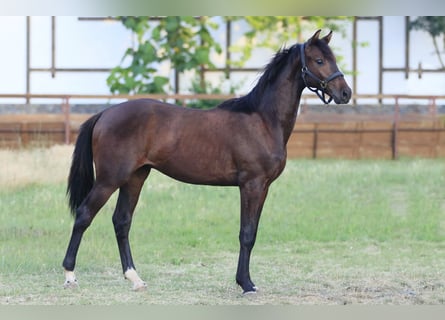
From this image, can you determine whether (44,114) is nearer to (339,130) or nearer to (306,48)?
(339,130)

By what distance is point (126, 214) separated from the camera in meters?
6.85

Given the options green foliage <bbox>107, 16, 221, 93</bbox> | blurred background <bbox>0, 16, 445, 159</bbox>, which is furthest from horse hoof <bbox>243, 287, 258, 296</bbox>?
green foliage <bbox>107, 16, 221, 93</bbox>

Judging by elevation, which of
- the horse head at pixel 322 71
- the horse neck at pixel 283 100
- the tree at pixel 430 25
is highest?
the tree at pixel 430 25

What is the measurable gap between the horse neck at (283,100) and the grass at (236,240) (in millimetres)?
1148

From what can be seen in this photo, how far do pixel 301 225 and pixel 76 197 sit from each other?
350 cm

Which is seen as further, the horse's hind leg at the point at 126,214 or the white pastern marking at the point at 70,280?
the horse's hind leg at the point at 126,214

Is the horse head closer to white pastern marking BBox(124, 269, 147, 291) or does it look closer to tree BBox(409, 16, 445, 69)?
white pastern marking BBox(124, 269, 147, 291)

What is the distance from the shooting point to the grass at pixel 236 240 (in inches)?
265

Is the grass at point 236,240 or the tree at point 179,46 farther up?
the tree at point 179,46

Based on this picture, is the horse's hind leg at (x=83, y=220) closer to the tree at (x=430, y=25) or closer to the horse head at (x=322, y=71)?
the horse head at (x=322, y=71)

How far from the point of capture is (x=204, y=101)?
16906mm

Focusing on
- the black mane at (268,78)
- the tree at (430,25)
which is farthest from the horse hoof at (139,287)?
the tree at (430,25)

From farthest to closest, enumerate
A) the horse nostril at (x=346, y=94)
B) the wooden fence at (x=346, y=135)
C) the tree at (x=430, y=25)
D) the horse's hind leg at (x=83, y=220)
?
the tree at (x=430, y=25)
the wooden fence at (x=346, y=135)
the horse's hind leg at (x=83, y=220)
the horse nostril at (x=346, y=94)

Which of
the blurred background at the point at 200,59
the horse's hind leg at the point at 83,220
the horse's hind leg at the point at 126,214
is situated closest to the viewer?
the horse's hind leg at the point at 83,220
